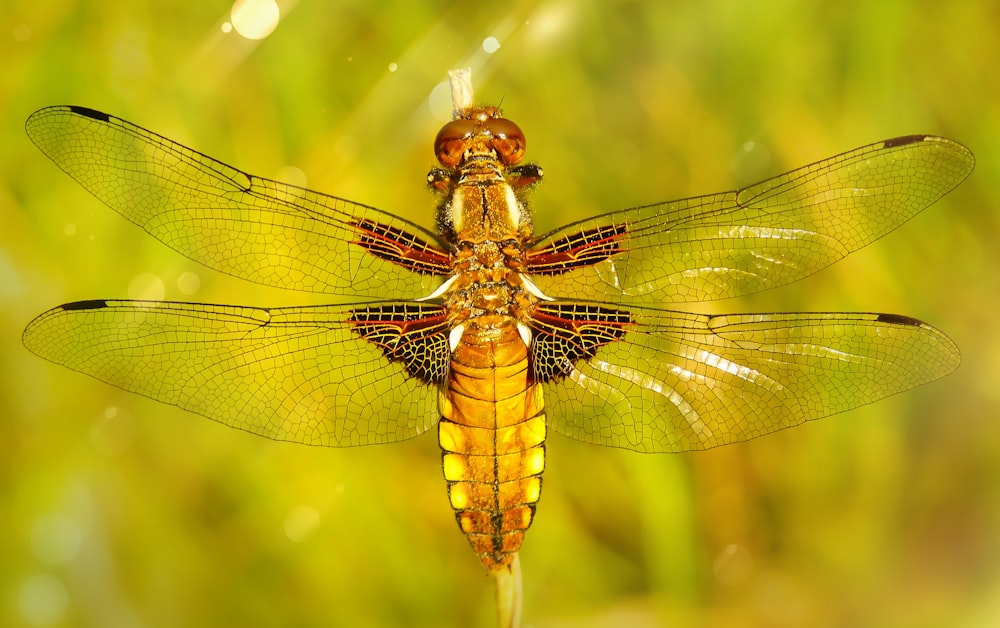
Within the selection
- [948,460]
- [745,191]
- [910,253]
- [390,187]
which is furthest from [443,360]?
[948,460]

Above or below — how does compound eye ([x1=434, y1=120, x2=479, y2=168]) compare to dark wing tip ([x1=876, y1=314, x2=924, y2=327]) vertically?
above

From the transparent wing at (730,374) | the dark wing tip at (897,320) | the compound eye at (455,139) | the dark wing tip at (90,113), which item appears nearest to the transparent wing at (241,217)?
the dark wing tip at (90,113)

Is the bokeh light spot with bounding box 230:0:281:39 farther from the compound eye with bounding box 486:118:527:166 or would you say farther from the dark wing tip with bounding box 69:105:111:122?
the compound eye with bounding box 486:118:527:166

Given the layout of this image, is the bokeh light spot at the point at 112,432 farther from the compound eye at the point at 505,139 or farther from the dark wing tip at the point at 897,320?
the dark wing tip at the point at 897,320

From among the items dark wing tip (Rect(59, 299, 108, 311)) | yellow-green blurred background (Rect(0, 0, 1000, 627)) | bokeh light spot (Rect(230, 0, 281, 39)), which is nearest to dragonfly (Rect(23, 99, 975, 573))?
dark wing tip (Rect(59, 299, 108, 311))

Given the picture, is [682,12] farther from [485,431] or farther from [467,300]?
[485,431]

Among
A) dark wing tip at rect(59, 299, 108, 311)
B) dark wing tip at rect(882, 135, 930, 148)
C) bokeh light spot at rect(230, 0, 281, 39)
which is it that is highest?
bokeh light spot at rect(230, 0, 281, 39)
